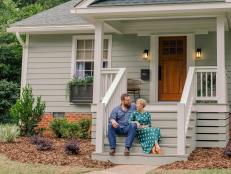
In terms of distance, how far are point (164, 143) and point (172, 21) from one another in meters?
4.83

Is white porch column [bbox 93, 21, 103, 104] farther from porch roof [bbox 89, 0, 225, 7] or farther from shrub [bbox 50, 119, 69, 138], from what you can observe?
shrub [bbox 50, 119, 69, 138]

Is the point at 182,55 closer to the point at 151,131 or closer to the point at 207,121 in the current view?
the point at 207,121

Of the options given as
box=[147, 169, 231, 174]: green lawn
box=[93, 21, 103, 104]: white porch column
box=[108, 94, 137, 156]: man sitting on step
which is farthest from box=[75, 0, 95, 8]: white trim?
box=[147, 169, 231, 174]: green lawn

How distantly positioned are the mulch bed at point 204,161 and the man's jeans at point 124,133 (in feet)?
2.98

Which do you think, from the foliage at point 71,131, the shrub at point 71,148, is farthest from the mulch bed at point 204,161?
the foliage at point 71,131

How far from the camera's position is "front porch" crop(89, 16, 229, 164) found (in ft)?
29.5

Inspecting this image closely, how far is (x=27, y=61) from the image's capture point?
1523cm

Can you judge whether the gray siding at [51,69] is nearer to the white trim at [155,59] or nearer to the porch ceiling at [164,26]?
the porch ceiling at [164,26]

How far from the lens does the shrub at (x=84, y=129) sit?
514 inches

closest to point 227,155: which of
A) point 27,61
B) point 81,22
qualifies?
point 81,22

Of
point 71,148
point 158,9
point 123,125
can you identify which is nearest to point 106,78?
point 158,9

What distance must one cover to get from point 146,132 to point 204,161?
1.32 m

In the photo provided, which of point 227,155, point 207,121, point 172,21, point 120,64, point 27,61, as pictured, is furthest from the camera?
point 27,61

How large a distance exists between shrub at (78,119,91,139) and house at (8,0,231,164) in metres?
1.17
